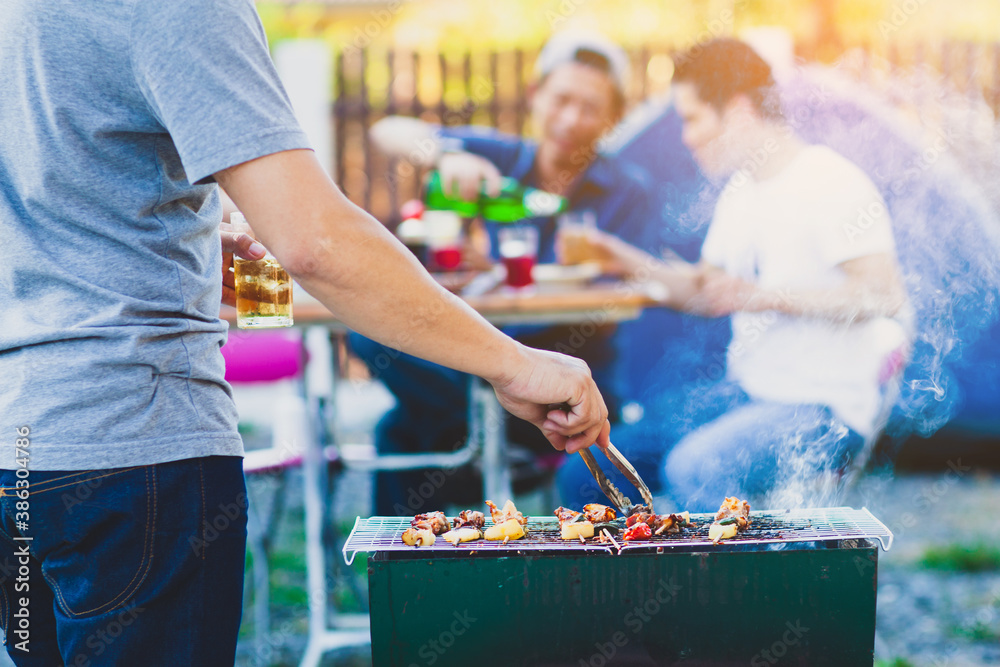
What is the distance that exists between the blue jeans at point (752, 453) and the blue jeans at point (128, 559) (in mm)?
1844

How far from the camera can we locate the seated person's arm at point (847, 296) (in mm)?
2785

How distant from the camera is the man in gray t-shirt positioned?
1.10 meters

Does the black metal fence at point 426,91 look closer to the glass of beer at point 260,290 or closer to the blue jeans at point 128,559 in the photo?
the glass of beer at point 260,290

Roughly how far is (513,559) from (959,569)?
3366mm

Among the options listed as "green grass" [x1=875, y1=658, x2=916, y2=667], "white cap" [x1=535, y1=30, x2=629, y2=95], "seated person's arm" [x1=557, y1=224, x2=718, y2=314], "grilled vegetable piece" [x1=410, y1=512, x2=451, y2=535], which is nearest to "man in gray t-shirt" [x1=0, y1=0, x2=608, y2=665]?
"grilled vegetable piece" [x1=410, y1=512, x2=451, y2=535]

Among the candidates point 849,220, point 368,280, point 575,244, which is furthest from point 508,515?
point 575,244

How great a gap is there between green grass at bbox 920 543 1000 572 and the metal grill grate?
2738 mm

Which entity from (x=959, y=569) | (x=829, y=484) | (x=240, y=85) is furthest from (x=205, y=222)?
(x=959, y=569)

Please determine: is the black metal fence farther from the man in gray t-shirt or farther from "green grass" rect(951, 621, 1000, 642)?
the man in gray t-shirt

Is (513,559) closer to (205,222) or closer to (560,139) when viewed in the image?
(205,222)

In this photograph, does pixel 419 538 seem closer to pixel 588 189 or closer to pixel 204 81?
pixel 204 81

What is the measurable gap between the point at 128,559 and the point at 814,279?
7.83 feet

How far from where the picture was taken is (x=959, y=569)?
4066mm

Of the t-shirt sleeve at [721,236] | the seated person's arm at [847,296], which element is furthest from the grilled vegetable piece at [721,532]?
the t-shirt sleeve at [721,236]
